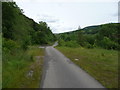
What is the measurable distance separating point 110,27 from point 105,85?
2110 inches

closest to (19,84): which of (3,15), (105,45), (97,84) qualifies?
(97,84)

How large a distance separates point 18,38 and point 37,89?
43.0 ft

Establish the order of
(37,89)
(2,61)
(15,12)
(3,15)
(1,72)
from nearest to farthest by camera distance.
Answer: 1. (37,89)
2. (1,72)
3. (2,61)
4. (3,15)
5. (15,12)

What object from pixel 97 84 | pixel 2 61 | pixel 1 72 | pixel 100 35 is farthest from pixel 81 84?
pixel 100 35

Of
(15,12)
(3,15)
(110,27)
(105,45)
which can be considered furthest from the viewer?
(110,27)

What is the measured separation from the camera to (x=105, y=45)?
39781mm

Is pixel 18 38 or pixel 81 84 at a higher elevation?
pixel 18 38

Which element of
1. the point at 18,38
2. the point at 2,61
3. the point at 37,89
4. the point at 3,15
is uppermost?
the point at 3,15

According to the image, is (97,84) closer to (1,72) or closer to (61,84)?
(61,84)

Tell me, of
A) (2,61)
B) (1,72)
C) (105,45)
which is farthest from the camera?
(105,45)

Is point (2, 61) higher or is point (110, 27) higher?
point (110, 27)

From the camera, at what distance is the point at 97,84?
5.70 meters

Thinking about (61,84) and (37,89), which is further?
(61,84)

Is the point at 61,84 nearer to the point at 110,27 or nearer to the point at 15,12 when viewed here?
the point at 15,12
